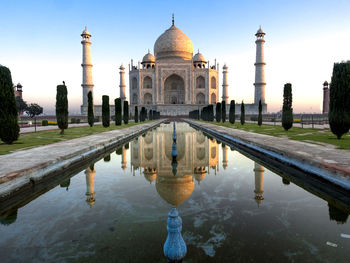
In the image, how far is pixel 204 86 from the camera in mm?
52312

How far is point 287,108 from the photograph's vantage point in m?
13.1

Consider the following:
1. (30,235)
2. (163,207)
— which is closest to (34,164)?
(30,235)

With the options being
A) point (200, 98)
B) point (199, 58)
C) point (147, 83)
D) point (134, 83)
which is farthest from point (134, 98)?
point (199, 58)

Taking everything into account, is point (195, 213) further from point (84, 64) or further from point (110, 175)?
point (84, 64)

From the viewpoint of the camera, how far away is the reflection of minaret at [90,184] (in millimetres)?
3545

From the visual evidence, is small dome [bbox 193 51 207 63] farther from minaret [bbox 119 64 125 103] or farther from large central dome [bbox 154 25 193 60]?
minaret [bbox 119 64 125 103]

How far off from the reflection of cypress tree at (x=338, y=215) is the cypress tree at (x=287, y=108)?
34.6 feet

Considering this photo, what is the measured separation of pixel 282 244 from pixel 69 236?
2.11m

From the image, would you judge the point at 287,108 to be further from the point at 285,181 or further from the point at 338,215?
the point at 338,215

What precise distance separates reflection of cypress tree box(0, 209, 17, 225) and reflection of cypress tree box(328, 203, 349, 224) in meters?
3.79

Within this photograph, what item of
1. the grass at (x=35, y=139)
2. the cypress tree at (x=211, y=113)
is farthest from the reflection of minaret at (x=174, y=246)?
the cypress tree at (x=211, y=113)

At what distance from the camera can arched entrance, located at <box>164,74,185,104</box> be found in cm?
5466

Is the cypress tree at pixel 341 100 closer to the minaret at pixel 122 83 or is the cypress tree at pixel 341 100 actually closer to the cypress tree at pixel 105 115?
the cypress tree at pixel 105 115

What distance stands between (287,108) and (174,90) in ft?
141
